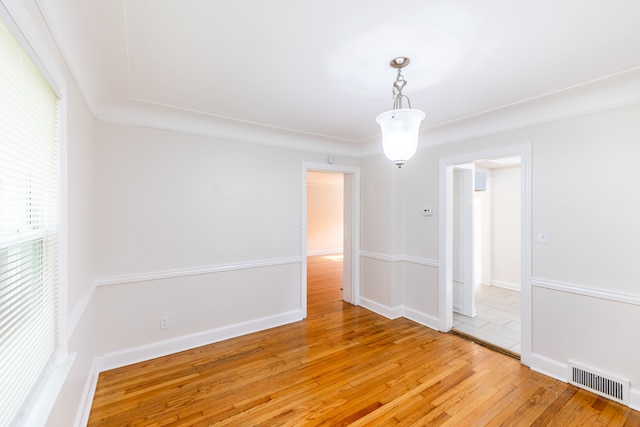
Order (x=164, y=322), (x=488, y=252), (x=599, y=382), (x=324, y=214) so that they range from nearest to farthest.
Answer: (x=599, y=382) < (x=164, y=322) < (x=488, y=252) < (x=324, y=214)

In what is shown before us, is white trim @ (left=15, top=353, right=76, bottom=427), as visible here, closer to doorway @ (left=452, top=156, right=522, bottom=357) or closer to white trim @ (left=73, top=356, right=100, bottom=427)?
white trim @ (left=73, top=356, right=100, bottom=427)

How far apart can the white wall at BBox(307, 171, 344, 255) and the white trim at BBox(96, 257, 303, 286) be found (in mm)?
5212

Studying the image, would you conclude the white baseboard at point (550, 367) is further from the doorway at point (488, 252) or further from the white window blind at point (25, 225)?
the white window blind at point (25, 225)

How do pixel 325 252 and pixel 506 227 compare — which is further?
pixel 325 252

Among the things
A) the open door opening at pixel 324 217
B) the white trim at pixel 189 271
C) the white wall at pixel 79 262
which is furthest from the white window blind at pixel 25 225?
the open door opening at pixel 324 217

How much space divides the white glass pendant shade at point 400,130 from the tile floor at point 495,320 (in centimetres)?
258

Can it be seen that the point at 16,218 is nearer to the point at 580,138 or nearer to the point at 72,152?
the point at 72,152

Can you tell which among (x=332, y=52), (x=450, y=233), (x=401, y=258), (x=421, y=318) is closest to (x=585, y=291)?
(x=450, y=233)

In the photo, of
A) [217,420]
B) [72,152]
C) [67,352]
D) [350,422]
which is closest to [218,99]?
[72,152]

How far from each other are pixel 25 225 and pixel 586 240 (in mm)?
3558

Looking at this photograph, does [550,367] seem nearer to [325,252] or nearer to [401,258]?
[401,258]

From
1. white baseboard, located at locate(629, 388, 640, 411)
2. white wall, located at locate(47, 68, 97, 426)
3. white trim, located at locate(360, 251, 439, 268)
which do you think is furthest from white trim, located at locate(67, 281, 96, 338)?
white baseboard, located at locate(629, 388, 640, 411)

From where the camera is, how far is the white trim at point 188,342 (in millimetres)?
2629

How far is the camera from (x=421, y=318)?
369 cm
